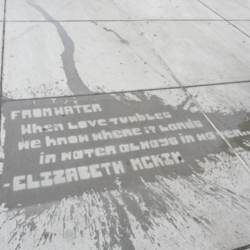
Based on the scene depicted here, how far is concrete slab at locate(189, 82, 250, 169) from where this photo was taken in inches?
125

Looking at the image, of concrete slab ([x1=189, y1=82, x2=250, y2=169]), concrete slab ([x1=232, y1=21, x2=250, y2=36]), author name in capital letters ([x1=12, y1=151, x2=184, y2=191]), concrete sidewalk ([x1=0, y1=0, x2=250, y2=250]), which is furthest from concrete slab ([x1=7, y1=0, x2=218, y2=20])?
author name in capital letters ([x1=12, y1=151, x2=184, y2=191])

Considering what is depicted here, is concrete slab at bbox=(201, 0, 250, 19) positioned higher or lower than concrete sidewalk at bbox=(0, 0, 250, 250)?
higher

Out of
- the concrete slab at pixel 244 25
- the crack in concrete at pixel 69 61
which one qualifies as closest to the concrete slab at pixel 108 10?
the crack in concrete at pixel 69 61

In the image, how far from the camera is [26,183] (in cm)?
240

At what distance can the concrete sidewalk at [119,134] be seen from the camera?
2.23 meters

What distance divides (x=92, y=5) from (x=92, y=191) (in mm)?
4081

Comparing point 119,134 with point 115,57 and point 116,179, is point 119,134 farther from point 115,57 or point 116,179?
point 115,57

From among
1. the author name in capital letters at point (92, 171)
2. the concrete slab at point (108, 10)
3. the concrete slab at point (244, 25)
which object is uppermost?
the concrete slab at point (244, 25)

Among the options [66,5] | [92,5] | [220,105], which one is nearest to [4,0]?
[66,5]

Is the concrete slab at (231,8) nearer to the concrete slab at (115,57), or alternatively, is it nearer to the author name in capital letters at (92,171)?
the concrete slab at (115,57)

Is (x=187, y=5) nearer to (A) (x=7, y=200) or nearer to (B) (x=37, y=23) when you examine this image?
(B) (x=37, y=23)

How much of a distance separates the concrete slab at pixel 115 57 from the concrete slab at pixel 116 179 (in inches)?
14.5

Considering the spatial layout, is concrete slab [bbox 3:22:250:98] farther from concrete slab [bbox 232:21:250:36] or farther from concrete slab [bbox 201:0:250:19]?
concrete slab [bbox 201:0:250:19]

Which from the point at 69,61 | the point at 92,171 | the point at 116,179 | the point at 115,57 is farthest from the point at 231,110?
the point at 69,61
